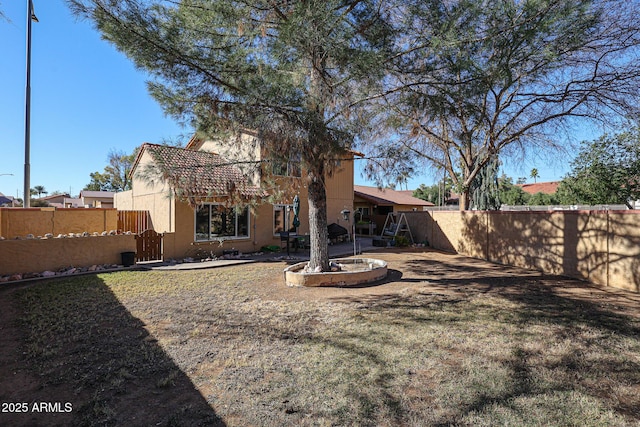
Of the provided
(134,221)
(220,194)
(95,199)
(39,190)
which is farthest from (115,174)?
(39,190)

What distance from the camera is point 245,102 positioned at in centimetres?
682

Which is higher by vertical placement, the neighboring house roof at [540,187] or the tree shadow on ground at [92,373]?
the neighboring house roof at [540,187]

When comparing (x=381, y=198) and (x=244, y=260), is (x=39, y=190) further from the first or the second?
(x=244, y=260)

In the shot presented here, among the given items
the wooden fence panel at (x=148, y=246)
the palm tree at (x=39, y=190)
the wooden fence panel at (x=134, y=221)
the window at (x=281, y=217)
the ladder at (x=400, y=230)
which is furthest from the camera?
the palm tree at (x=39, y=190)

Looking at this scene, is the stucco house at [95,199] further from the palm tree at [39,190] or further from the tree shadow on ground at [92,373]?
the palm tree at [39,190]

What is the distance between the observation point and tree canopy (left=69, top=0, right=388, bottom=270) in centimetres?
601

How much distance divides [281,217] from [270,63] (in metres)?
9.69

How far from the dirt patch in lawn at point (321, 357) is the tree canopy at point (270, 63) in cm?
345

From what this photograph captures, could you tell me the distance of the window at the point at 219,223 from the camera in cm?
1284

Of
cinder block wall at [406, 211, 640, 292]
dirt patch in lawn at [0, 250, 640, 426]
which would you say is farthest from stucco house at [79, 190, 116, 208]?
cinder block wall at [406, 211, 640, 292]

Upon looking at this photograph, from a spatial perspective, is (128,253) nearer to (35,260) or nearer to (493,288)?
(35,260)

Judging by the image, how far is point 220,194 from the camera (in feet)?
26.4

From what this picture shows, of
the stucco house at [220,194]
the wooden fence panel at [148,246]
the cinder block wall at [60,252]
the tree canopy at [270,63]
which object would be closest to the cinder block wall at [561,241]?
the stucco house at [220,194]

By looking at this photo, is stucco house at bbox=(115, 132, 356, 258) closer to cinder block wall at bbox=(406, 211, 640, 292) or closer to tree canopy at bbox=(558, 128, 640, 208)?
cinder block wall at bbox=(406, 211, 640, 292)
